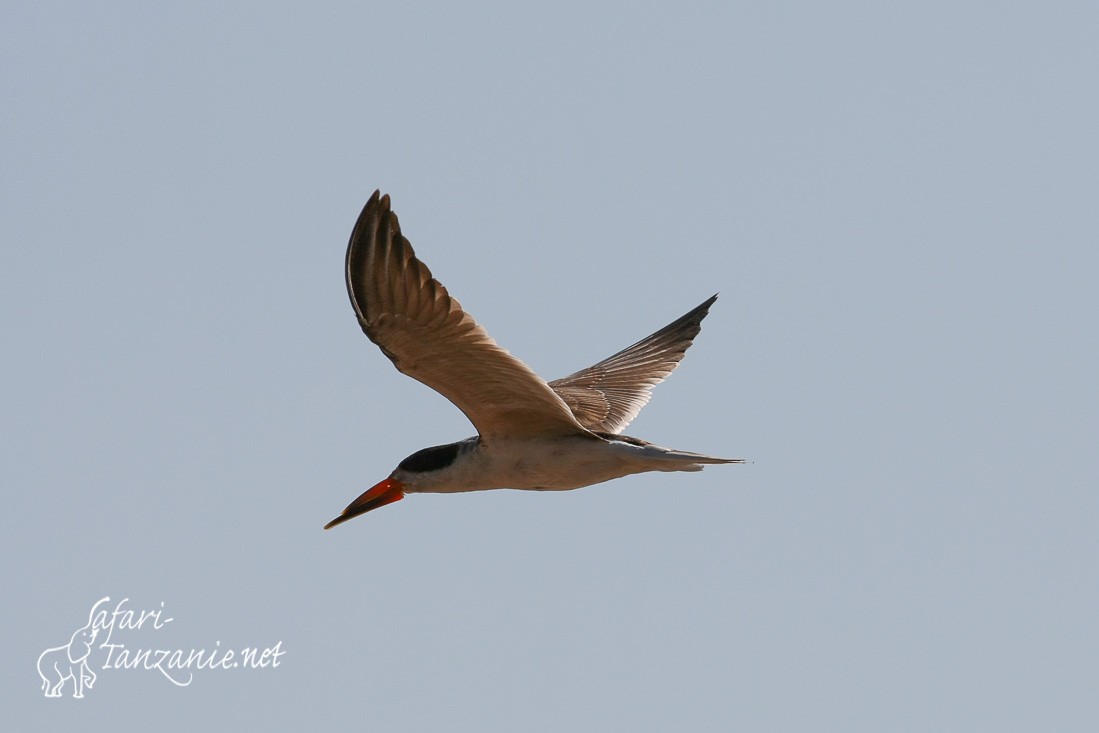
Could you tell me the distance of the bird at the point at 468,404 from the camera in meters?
Answer: 7.99

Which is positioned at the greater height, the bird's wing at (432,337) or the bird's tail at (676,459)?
the bird's wing at (432,337)

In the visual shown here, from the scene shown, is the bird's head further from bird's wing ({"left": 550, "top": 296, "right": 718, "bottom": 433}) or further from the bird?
bird's wing ({"left": 550, "top": 296, "right": 718, "bottom": 433})

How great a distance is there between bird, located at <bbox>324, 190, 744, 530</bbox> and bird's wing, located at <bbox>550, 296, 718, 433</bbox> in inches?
1.6

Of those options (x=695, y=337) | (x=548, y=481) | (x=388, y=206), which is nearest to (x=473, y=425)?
(x=548, y=481)

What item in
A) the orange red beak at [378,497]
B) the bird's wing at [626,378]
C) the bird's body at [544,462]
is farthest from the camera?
the bird's wing at [626,378]

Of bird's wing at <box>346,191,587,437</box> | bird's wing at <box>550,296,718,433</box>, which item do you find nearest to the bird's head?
bird's wing at <box>346,191,587,437</box>

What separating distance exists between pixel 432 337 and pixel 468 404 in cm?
89

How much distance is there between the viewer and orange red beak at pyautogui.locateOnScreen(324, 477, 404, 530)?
1011 centimetres

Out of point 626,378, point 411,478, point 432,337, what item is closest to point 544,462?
point 411,478

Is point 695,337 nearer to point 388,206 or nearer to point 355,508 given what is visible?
point 355,508

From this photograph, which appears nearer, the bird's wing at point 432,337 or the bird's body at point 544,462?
the bird's wing at point 432,337

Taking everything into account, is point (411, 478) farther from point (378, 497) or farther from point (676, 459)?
point (676, 459)

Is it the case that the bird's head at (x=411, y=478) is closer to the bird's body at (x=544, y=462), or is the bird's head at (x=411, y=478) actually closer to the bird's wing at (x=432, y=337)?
the bird's body at (x=544, y=462)

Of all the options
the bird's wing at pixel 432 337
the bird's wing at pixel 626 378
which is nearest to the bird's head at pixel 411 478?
the bird's wing at pixel 432 337
